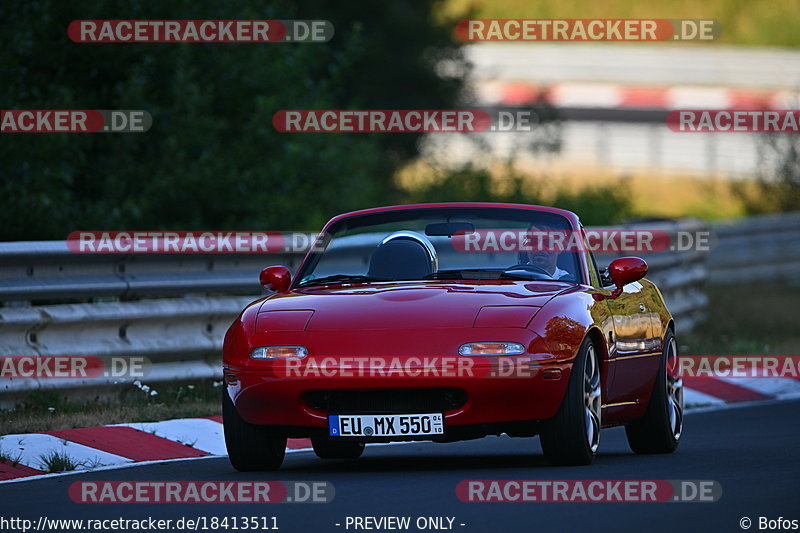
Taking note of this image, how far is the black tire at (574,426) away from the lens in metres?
8.65

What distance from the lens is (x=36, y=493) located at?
8.08 meters

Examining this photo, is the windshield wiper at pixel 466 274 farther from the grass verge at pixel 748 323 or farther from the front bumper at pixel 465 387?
the grass verge at pixel 748 323

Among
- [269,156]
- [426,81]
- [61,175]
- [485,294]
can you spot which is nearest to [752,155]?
[426,81]

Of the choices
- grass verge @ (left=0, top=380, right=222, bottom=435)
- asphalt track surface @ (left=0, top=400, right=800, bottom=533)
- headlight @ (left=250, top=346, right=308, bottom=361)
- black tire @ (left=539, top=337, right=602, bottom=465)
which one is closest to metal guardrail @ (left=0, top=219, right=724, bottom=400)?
grass verge @ (left=0, top=380, right=222, bottom=435)

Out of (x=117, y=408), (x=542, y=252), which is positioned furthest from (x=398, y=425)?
(x=117, y=408)

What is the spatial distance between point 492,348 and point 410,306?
52cm

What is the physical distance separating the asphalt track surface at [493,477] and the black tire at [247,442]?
0.09 m

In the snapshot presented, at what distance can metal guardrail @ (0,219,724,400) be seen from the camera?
36.0ft

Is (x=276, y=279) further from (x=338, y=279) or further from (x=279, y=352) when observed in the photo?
(x=279, y=352)

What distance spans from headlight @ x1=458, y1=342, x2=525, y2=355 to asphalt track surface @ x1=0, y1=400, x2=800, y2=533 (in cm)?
58

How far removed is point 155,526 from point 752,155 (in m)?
39.3

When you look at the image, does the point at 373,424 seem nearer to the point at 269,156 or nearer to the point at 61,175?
the point at 61,175

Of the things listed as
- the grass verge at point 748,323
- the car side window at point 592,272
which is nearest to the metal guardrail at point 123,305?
the car side window at point 592,272

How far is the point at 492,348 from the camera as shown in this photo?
8.55 metres
